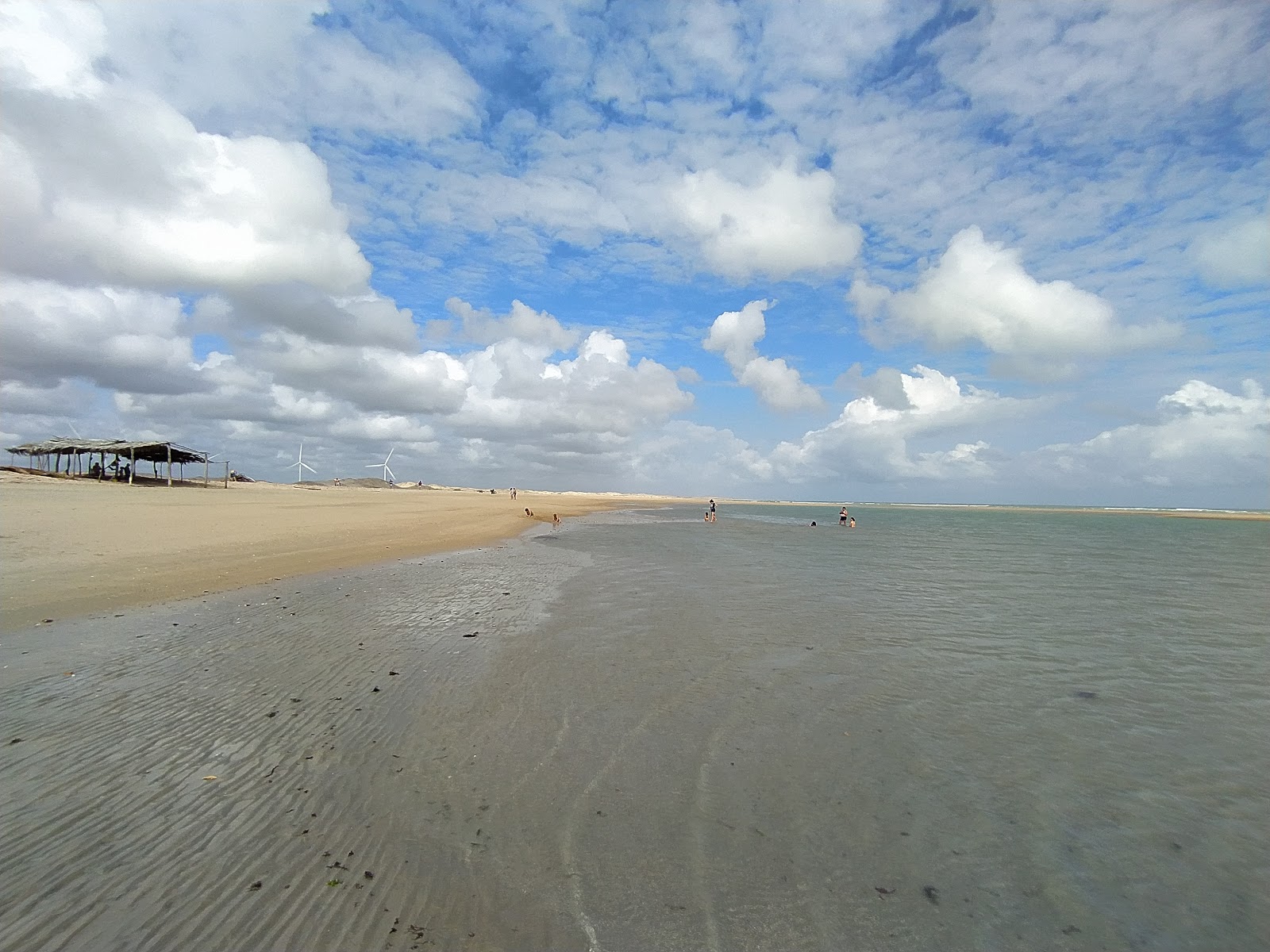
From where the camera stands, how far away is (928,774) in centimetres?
604

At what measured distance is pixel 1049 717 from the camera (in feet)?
25.3

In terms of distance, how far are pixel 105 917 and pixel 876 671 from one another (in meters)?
9.28

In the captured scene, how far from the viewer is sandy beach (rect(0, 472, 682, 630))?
1280cm

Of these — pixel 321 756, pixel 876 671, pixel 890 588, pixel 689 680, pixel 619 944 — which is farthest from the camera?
pixel 890 588

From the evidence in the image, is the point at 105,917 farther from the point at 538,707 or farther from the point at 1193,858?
the point at 1193,858

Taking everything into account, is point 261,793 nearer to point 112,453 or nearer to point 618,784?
point 618,784

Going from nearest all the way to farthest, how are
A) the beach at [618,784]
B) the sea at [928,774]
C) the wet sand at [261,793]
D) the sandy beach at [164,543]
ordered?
the wet sand at [261,793], the beach at [618,784], the sea at [928,774], the sandy beach at [164,543]

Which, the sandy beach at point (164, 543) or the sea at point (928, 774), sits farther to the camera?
the sandy beach at point (164, 543)

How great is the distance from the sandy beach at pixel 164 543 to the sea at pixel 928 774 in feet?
31.7

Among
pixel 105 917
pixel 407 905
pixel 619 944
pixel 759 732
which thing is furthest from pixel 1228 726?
pixel 105 917

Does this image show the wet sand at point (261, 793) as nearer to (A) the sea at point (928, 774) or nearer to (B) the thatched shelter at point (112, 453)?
(A) the sea at point (928, 774)

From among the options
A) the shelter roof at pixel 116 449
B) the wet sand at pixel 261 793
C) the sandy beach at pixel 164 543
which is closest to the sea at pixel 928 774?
the wet sand at pixel 261 793

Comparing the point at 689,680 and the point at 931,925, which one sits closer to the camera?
the point at 931,925

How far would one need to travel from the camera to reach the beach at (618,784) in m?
3.88
